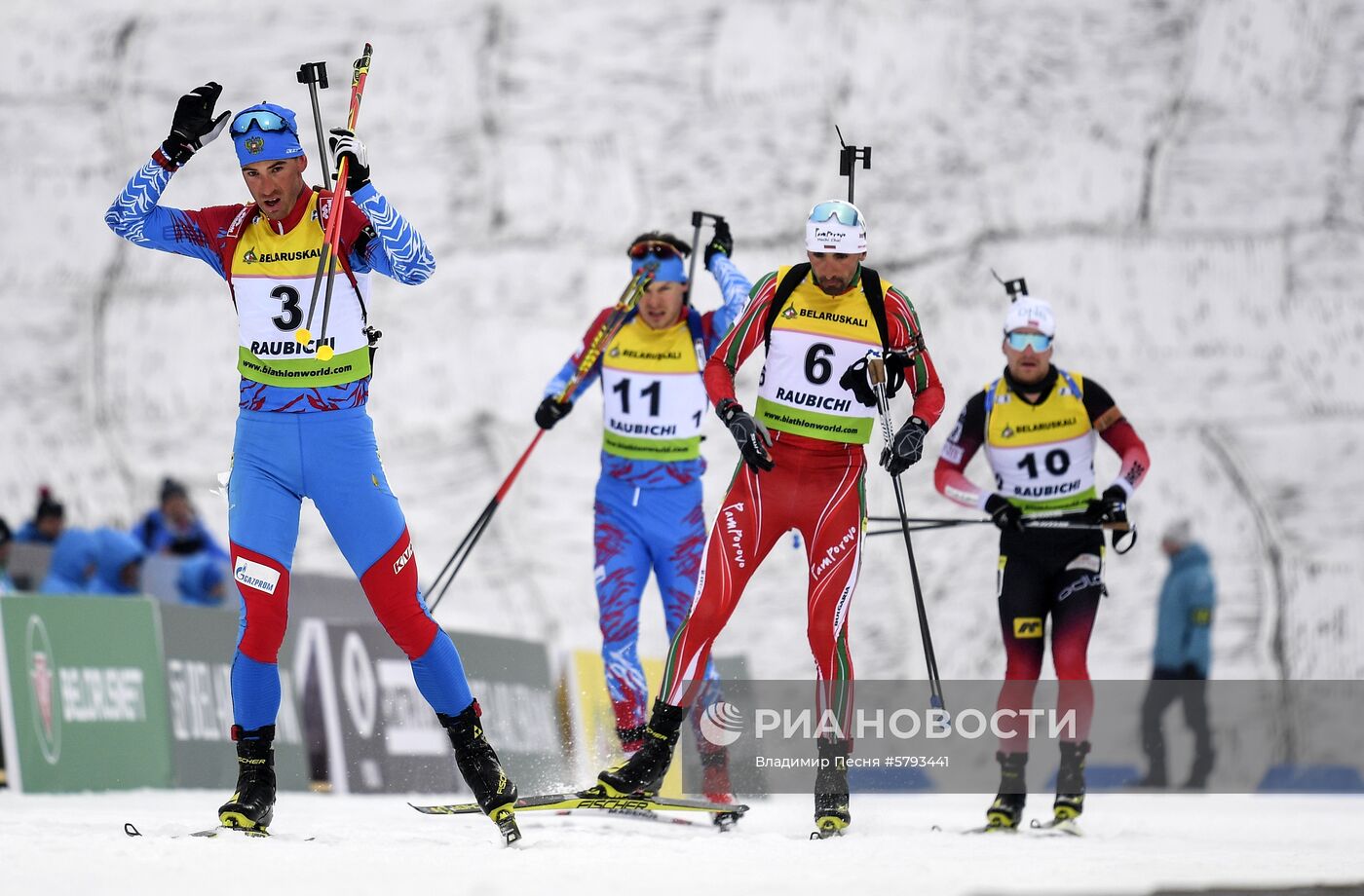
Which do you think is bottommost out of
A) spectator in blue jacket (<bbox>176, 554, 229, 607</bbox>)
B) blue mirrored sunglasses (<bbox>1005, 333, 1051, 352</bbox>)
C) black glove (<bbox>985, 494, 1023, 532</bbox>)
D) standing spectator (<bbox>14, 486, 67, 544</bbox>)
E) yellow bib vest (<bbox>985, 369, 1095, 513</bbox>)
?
spectator in blue jacket (<bbox>176, 554, 229, 607</bbox>)

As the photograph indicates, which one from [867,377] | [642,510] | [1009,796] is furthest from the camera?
[642,510]

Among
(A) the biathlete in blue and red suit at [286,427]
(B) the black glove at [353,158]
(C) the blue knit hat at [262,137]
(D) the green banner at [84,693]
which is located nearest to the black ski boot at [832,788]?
(A) the biathlete in blue and red suit at [286,427]

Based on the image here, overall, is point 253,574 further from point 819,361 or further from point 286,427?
point 819,361

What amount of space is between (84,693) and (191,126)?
4115 millimetres

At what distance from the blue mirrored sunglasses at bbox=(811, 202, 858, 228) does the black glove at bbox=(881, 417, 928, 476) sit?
0.72 metres

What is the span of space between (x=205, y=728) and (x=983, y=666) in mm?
8903

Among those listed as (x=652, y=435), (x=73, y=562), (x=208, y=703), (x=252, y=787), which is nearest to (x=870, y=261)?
(x=73, y=562)

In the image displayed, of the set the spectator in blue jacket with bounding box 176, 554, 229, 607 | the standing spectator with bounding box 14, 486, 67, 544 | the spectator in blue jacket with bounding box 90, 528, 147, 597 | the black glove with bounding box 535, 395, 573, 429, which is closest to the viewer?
the black glove with bounding box 535, 395, 573, 429

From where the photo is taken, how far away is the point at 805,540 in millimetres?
6578

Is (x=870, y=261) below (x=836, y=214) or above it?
above

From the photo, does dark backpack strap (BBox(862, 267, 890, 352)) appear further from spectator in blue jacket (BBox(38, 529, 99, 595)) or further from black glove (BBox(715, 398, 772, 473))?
spectator in blue jacket (BBox(38, 529, 99, 595))

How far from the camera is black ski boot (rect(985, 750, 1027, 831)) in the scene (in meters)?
6.96

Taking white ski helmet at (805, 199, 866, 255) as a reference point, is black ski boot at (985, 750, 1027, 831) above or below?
below

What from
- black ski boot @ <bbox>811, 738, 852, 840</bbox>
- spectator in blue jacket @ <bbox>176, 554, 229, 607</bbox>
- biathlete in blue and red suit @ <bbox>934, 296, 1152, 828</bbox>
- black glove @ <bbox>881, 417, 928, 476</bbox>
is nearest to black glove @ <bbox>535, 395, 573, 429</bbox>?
biathlete in blue and red suit @ <bbox>934, 296, 1152, 828</bbox>
